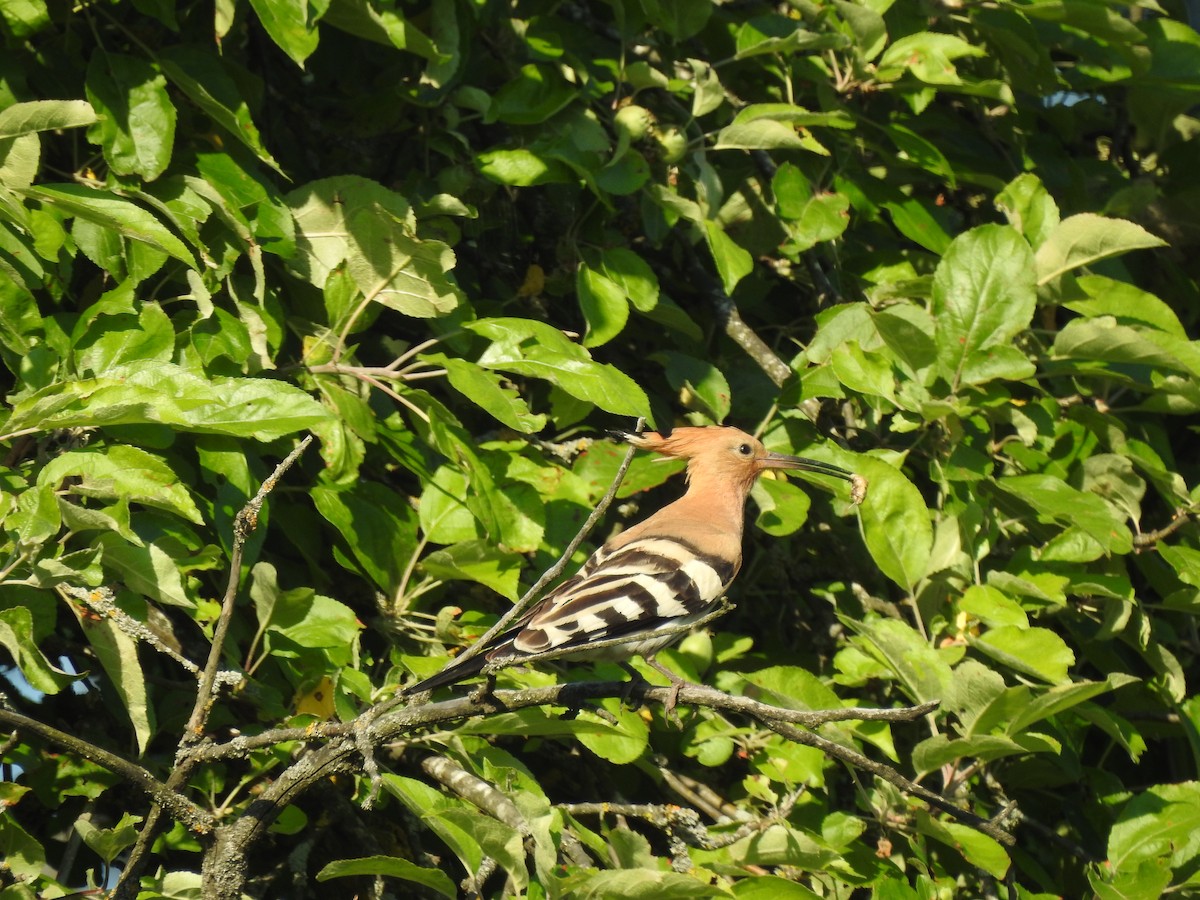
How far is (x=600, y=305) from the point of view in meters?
3.13

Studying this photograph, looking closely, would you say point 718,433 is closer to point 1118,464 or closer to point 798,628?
point 798,628

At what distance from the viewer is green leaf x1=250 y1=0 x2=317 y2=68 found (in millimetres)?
2449

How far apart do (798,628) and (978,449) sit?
0.72 meters

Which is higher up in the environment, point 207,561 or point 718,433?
point 207,561

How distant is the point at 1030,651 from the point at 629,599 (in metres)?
0.88

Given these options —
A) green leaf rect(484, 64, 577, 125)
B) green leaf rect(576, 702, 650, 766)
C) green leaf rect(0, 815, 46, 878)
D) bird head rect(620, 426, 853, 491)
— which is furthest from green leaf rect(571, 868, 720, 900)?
green leaf rect(484, 64, 577, 125)

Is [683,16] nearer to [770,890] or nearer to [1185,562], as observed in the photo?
[1185,562]

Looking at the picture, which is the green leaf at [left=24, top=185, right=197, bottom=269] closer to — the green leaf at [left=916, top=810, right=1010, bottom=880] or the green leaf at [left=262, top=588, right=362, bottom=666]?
the green leaf at [left=262, top=588, right=362, bottom=666]

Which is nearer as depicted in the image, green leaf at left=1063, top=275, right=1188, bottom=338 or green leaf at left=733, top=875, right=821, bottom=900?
green leaf at left=733, top=875, right=821, bottom=900

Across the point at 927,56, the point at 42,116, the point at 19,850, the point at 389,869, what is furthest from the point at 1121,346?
the point at 19,850

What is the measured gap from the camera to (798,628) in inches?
148

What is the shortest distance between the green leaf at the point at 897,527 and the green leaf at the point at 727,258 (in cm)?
57

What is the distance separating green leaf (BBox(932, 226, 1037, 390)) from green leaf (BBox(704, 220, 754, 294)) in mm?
464

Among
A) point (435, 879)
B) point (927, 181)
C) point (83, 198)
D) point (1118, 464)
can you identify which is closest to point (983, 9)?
point (927, 181)
